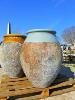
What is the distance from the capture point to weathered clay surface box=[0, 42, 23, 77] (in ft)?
16.9

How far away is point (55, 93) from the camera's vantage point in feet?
15.3

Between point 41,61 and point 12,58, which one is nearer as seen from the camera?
point 41,61

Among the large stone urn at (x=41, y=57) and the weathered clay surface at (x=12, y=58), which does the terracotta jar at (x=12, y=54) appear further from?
the large stone urn at (x=41, y=57)

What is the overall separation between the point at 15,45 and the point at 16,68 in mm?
566

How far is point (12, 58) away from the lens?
515cm

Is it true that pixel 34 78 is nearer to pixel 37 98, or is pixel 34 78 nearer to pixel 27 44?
pixel 37 98

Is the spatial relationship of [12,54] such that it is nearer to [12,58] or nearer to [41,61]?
[12,58]

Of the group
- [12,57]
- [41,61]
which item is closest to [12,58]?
[12,57]

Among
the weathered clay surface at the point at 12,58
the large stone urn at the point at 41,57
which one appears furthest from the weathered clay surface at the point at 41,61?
the weathered clay surface at the point at 12,58

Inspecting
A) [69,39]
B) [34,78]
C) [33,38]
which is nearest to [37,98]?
[34,78]

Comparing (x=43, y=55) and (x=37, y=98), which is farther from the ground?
(x=43, y=55)

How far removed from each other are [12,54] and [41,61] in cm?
101

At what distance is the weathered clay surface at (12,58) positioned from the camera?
5.14m

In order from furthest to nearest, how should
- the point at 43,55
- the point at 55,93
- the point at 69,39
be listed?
1. the point at 69,39
2. the point at 55,93
3. the point at 43,55
